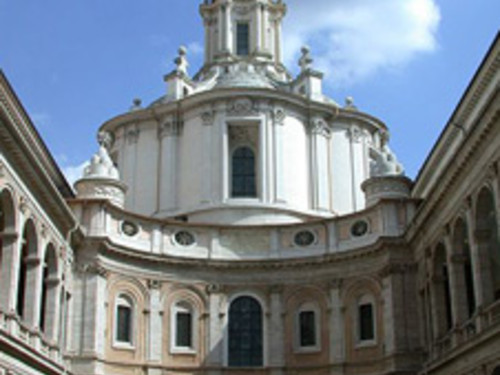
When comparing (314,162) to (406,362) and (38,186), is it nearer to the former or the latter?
(406,362)

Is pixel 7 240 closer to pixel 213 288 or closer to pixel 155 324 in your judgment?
pixel 155 324

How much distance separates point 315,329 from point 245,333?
136 inches

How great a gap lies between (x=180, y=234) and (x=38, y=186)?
12569mm

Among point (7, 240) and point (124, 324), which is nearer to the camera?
point (7, 240)

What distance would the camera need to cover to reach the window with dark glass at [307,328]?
4144cm

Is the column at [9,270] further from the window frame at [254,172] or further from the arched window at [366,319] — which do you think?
the window frame at [254,172]

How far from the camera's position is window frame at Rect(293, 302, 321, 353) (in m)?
41.1

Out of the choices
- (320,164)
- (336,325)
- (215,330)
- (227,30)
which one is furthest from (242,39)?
(336,325)

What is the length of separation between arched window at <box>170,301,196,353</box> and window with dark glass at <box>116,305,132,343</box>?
2101mm

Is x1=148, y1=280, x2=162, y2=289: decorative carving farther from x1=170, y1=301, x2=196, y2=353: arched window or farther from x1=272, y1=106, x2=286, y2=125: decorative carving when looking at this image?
x1=272, y1=106, x2=286, y2=125: decorative carving

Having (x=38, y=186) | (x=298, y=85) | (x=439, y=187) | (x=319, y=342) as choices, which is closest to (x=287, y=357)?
(x=319, y=342)

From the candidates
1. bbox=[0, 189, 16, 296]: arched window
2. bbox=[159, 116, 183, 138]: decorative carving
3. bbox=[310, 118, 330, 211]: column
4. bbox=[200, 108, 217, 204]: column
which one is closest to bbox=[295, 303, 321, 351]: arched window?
bbox=[310, 118, 330, 211]: column

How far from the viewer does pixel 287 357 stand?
41.1 m

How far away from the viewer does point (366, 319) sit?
133 feet
